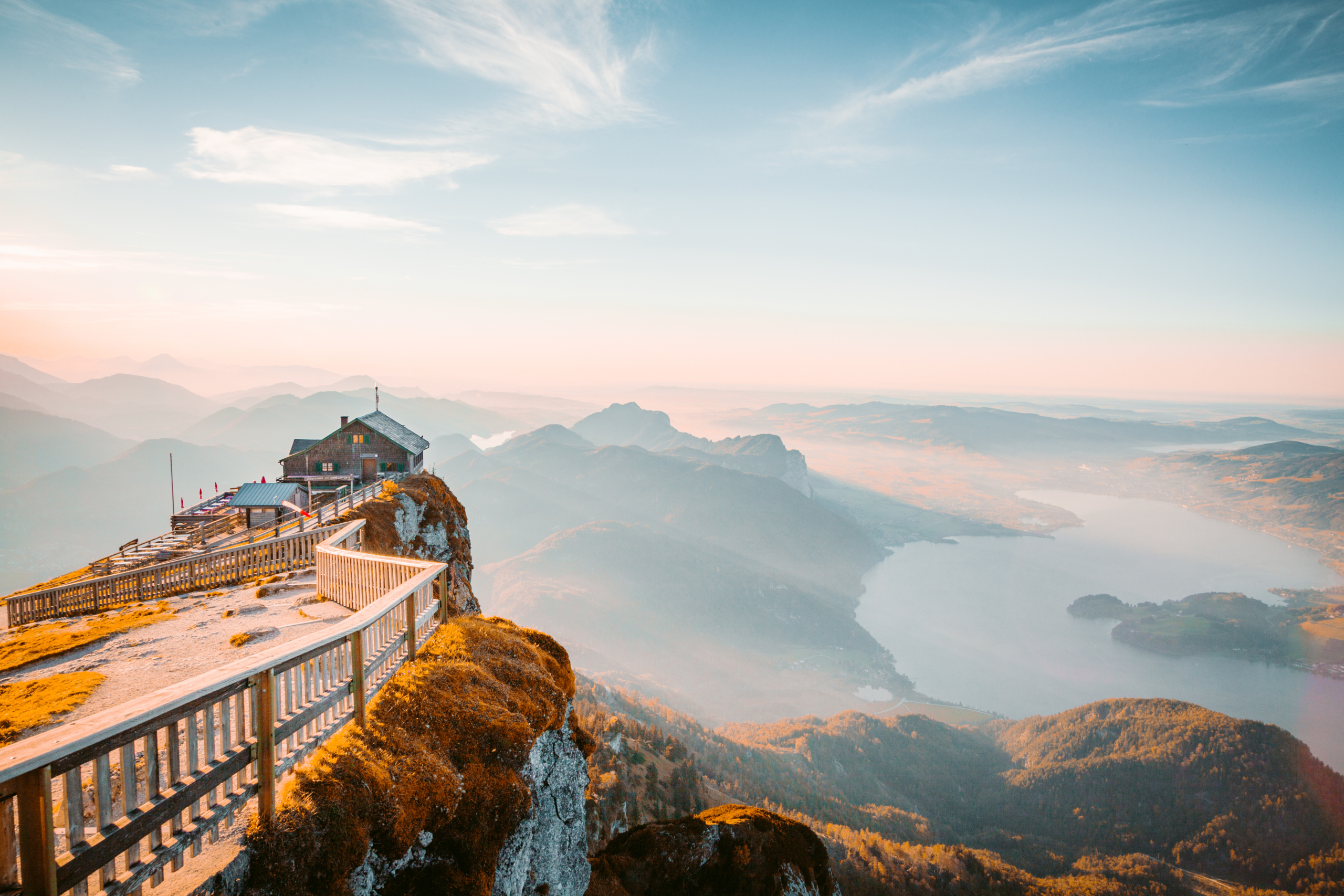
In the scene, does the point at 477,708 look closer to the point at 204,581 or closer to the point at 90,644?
the point at 90,644

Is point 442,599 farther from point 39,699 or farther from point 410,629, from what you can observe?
point 39,699

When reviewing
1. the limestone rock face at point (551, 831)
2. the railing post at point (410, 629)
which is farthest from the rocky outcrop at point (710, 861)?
the railing post at point (410, 629)

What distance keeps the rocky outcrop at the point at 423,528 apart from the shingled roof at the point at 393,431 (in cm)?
1021

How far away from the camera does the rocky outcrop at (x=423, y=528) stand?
24500 millimetres

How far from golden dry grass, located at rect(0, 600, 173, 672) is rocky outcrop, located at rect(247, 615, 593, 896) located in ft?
30.1

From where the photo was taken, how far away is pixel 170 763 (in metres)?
5.73

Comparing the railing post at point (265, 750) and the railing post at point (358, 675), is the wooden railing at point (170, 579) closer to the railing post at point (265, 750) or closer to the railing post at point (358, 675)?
the railing post at point (358, 675)

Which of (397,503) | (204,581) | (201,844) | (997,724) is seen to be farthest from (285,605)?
(997,724)

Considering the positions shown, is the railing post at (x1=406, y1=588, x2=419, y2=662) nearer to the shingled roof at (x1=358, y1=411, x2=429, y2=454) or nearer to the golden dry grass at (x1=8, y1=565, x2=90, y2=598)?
the golden dry grass at (x1=8, y1=565, x2=90, y2=598)

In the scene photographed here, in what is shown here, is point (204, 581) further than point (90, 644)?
Yes

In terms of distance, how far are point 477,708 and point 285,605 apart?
846 centimetres

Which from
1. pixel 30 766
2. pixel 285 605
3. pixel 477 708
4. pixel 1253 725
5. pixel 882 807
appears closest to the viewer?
pixel 30 766

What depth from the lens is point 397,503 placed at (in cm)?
2845

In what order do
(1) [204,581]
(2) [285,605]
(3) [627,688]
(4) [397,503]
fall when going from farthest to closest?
1. (3) [627,688]
2. (4) [397,503]
3. (1) [204,581]
4. (2) [285,605]
